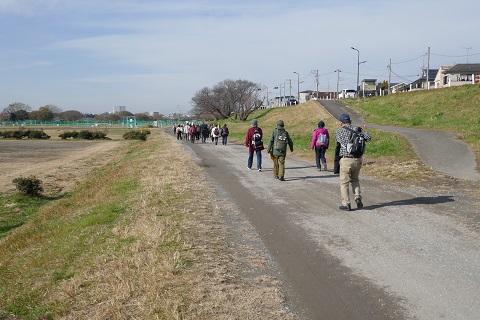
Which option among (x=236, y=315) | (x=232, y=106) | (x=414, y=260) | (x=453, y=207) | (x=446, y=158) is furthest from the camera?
(x=232, y=106)

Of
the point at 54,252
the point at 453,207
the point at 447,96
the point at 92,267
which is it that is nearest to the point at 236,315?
the point at 92,267

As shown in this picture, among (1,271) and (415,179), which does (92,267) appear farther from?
(415,179)

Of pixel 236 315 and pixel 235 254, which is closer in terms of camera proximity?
pixel 236 315

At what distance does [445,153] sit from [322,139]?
5.12m

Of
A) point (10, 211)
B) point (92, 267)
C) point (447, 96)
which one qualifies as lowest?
point (10, 211)

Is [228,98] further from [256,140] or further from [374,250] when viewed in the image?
[374,250]

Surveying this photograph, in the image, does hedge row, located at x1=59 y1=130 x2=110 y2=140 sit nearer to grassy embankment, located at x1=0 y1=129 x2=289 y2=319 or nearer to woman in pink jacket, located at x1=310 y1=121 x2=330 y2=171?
woman in pink jacket, located at x1=310 y1=121 x2=330 y2=171

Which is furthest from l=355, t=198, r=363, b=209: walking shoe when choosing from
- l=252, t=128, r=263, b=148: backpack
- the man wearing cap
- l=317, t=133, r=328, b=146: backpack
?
l=252, t=128, r=263, b=148: backpack

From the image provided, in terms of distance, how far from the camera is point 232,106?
109 meters

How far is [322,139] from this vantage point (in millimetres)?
14875

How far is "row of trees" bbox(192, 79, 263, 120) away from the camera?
103 metres

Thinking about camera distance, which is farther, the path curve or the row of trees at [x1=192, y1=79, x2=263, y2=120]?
the row of trees at [x1=192, y1=79, x2=263, y2=120]

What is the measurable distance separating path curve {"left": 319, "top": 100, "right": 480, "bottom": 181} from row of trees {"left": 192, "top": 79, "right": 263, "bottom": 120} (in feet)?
264

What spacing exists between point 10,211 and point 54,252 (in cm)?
791
